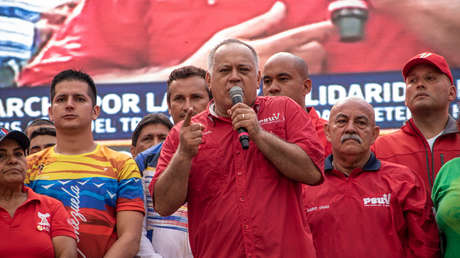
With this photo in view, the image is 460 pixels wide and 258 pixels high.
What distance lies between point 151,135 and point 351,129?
64.7 inches

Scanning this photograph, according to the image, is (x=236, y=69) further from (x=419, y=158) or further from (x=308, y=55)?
(x=308, y=55)

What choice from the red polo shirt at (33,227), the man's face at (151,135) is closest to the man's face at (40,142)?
the man's face at (151,135)

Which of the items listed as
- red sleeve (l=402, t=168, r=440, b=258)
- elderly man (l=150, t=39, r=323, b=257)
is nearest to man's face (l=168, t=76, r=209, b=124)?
elderly man (l=150, t=39, r=323, b=257)

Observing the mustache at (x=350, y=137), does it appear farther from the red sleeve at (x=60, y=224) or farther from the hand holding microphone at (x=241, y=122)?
the red sleeve at (x=60, y=224)

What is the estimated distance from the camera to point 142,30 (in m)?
7.05

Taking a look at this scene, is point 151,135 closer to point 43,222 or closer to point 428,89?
point 43,222

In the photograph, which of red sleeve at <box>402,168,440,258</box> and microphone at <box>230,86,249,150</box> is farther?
red sleeve at <box>402,168,440,258</box>

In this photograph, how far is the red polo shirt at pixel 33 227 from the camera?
2982 millimetres

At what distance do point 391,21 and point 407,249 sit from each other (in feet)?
13.1

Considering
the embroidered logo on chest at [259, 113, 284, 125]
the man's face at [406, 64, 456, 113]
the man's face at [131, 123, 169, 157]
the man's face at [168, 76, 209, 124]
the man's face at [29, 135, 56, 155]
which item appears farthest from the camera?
the man's face at [29, 135, 56, 155]

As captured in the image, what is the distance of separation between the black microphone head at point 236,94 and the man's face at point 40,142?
2470 millimetres

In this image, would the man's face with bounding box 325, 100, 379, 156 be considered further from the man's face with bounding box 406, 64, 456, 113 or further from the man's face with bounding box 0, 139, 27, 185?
the man's face with bounding box 0, 139, 27, 185

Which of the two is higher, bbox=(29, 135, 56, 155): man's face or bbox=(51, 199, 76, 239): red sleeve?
bbox=(29, 135, 56, 155): man's face

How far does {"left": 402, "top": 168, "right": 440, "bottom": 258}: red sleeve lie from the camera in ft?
10.3
